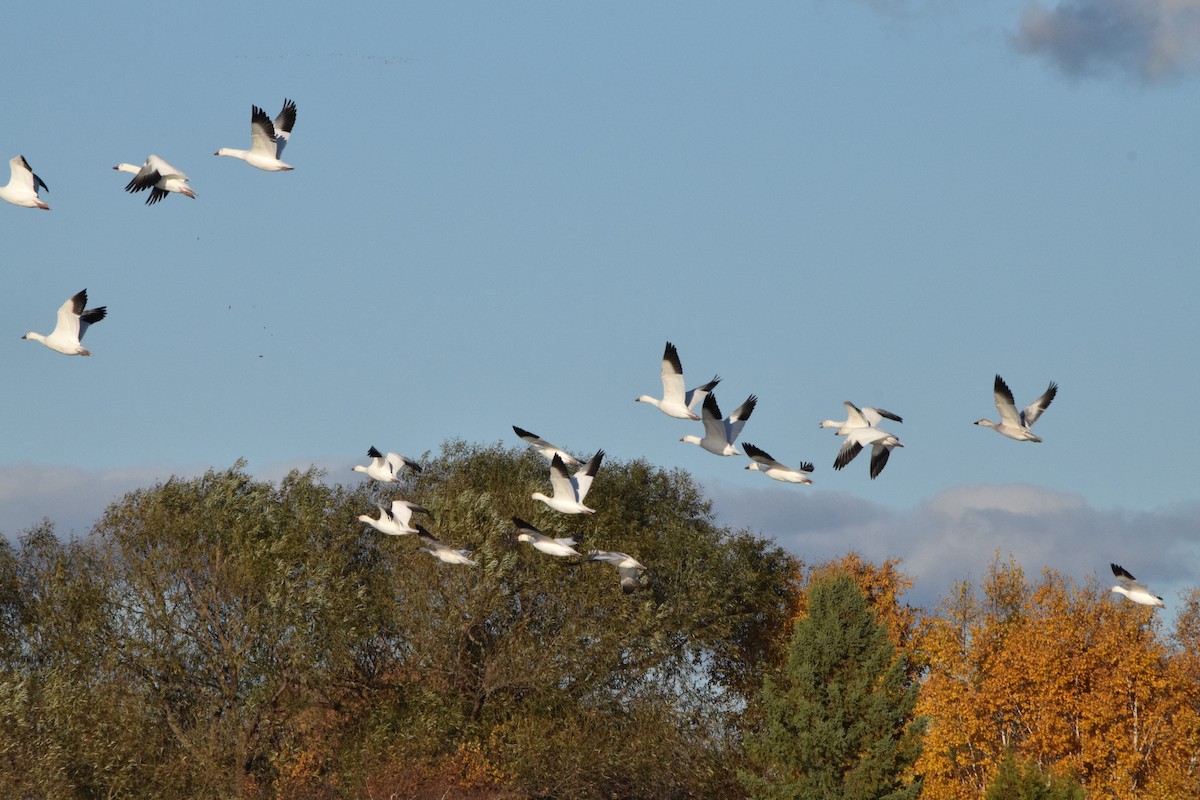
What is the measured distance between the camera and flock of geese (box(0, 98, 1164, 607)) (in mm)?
38594

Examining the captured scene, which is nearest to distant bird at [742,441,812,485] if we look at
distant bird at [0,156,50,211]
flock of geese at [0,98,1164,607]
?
flock of geese at [0,98,1164,607]

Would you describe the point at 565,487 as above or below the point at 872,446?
below

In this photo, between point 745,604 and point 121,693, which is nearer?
point 121,693

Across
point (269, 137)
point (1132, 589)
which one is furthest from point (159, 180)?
point (1132, 589)

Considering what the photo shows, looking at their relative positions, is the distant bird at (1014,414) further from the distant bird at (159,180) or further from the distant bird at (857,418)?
the distant bird at (159,180)

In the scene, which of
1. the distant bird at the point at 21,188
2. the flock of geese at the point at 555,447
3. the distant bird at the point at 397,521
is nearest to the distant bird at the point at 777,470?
the flock of geese at the point at 555,447

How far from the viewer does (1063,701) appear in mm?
60875

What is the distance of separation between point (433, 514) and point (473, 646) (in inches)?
208

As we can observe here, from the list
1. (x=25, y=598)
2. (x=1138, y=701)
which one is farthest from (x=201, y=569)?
(x=1138, y=701)

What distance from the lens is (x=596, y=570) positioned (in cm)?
6894

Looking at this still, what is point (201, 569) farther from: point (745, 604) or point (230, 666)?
point (745, 604)

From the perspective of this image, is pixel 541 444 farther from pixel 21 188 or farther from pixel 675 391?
pixel 21 188

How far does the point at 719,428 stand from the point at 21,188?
17179mm

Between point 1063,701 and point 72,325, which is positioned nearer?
point 72,325
